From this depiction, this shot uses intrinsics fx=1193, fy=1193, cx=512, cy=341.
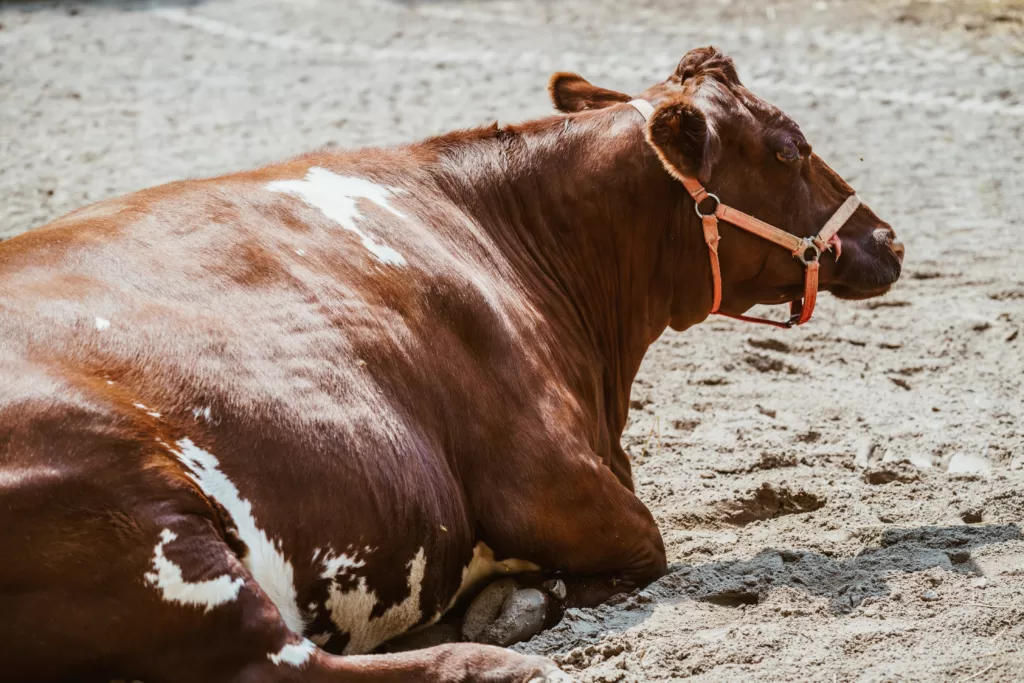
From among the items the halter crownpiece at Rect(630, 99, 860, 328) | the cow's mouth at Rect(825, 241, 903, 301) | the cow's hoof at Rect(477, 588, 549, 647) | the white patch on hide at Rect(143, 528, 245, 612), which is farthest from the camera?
the cow's mouth at Rect(825, 241, 903, 301)

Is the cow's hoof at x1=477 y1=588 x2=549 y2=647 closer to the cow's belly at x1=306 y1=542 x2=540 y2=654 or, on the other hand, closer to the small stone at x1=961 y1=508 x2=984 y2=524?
the cow's belly at x1=306 y1=542 x2=540 y2=654

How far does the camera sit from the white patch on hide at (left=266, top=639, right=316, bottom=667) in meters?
2.94

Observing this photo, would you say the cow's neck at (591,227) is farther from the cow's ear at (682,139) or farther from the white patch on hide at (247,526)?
the white patch on hide at (247,526)

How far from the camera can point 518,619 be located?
372 cm

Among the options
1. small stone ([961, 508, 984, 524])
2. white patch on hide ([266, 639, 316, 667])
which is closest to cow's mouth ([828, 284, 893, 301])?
small stone ([961, 508, 984, 524])

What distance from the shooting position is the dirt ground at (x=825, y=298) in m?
3.78

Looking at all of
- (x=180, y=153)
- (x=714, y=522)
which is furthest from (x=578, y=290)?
(x=180, y=153)

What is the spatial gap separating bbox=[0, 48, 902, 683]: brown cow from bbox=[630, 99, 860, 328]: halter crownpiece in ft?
0.15

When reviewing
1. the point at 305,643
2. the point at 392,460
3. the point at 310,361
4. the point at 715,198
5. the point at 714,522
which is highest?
the point at 715,198

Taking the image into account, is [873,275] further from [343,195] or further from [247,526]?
[247,526]

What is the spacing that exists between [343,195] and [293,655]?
175 cm

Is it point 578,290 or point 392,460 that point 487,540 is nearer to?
point 392,460

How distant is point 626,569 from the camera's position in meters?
4.05

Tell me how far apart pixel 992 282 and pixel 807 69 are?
4320 mm
